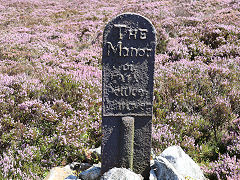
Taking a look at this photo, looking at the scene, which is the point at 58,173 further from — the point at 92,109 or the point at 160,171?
the point at 92,109

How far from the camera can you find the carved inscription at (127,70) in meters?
2.41

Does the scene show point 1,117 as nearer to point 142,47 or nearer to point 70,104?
point 70,104

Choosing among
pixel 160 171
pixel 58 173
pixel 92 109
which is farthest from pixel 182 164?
pixel 92 109

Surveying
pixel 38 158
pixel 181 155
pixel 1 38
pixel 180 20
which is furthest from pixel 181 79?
pixel 1 38

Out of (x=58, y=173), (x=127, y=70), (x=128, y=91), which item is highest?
(x=127, y=70)

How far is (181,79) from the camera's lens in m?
4.95

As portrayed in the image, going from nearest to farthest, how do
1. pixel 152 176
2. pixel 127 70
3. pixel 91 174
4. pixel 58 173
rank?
pixel 127 70
pixel 152 176
pixel 91 174
pixel 58 173

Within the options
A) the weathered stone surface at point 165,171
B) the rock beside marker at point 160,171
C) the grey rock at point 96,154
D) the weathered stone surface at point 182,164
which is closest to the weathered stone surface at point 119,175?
the rock beside marker at point 160,171

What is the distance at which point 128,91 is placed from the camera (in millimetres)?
2592

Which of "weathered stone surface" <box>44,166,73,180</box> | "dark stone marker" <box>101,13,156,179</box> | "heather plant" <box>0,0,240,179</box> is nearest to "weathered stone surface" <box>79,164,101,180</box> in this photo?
"dark stone marker" <box>101,13,156,179</box>

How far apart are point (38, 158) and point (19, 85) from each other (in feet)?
7.25

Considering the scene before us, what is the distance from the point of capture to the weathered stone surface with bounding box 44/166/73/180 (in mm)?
2842

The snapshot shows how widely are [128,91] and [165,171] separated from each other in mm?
1030

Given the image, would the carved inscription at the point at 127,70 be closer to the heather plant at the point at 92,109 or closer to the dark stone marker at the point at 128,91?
the dark stone marker at the point at 128,91
